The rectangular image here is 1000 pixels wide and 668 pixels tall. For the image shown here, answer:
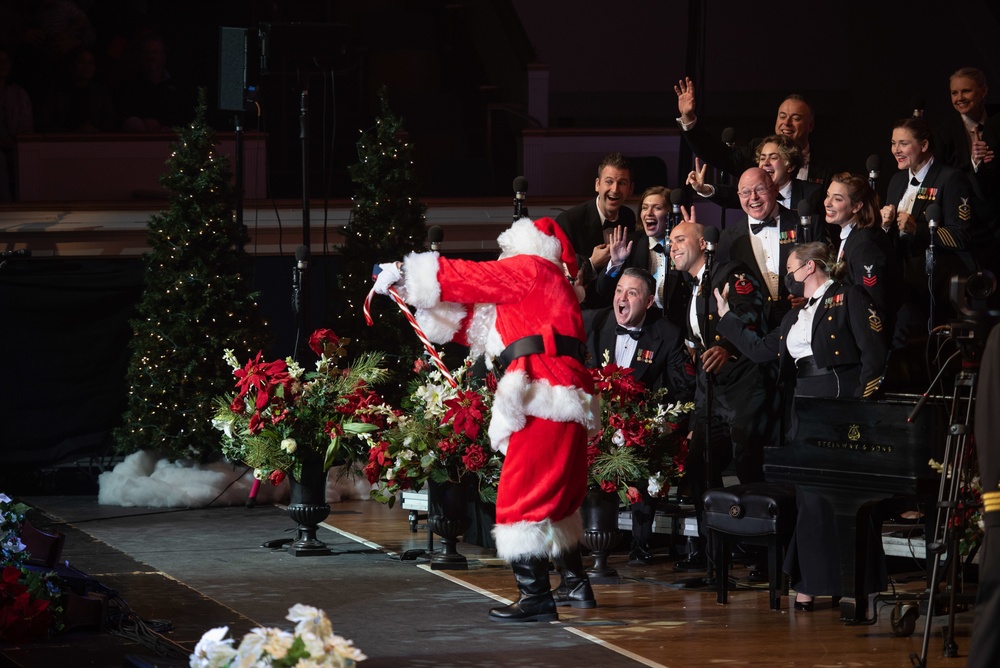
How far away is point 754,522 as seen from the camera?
20.5 ft

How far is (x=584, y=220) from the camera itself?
8.36 metres

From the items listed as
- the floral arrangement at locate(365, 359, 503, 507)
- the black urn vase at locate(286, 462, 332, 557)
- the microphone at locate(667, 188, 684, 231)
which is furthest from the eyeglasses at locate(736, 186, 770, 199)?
the black urn vase at locate(286, 462, 332, 557)

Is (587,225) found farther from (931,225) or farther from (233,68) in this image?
(233,68)

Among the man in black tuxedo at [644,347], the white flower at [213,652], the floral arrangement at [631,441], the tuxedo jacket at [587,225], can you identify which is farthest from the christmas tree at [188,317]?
the white flower at [213,652]

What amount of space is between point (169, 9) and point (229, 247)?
17.9ft

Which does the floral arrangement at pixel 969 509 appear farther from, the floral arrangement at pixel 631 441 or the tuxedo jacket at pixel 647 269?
the tuxedo jacket at pixel 647 269

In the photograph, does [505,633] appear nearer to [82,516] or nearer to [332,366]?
[332,366]

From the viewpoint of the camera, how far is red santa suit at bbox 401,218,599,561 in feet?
19.0

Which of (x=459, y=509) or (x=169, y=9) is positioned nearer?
(x=459, y=509)

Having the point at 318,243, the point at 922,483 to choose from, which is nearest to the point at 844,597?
the point at 922,483

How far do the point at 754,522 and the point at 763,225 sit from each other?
1.82 m

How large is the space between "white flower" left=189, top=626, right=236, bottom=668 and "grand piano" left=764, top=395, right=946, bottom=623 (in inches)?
126

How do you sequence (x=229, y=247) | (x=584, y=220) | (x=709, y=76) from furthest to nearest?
(x=709, y=76)
(x=229, y=247)
(x=584, y=220)

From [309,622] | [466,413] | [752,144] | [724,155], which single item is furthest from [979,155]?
[309,622]
